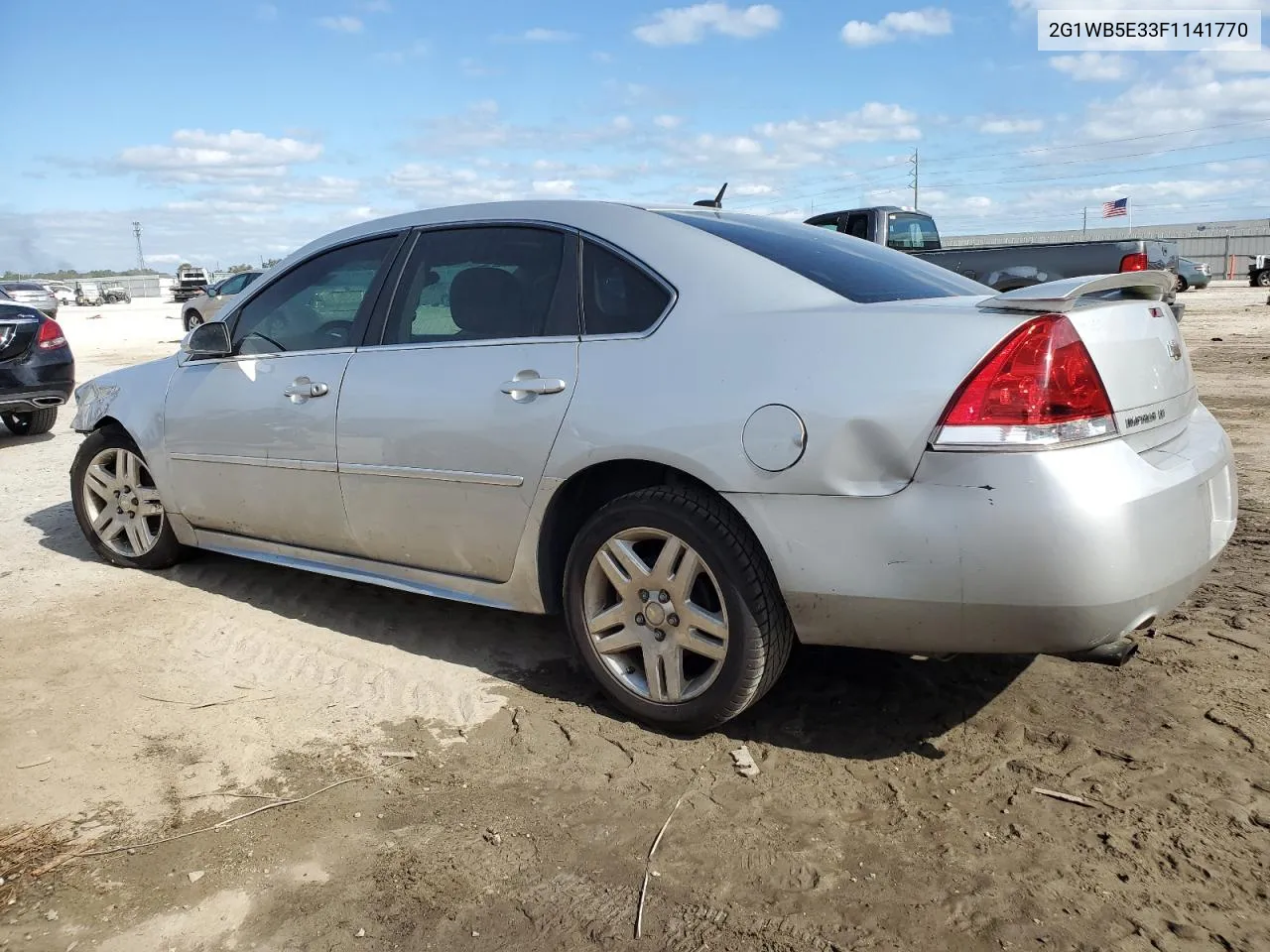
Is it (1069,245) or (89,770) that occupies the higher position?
(1069,245)

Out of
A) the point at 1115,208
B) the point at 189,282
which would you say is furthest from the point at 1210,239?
the point at 189,282

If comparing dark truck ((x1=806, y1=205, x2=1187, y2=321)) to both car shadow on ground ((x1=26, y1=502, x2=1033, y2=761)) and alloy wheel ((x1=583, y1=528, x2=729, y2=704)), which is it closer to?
car shadow on ground ((x1=26, y1=502, x2=1033, y2=761))

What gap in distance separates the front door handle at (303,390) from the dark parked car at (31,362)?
602 centimetres

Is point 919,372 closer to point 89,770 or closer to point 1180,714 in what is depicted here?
point 1180,714

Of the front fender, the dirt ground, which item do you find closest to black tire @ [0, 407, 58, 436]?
the front fender

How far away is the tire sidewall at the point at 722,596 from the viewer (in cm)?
285

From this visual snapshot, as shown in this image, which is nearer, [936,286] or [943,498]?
[943,498]

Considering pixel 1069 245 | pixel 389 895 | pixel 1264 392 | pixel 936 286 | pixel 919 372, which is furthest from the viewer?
pixel 1069 245

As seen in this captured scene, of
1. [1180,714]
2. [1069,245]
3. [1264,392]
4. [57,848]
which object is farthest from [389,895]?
[1069,245]

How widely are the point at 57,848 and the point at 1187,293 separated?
33011 millimetres

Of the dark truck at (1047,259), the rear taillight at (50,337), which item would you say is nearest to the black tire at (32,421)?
the rear taillight at (50,337)

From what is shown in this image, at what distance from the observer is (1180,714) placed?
3131mm

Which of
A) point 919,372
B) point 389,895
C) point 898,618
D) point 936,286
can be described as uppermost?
point 936,286

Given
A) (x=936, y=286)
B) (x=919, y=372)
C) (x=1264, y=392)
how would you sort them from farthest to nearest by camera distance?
(x=1264, y=392) → (x=936, y=286) → (x=919, y=372)
